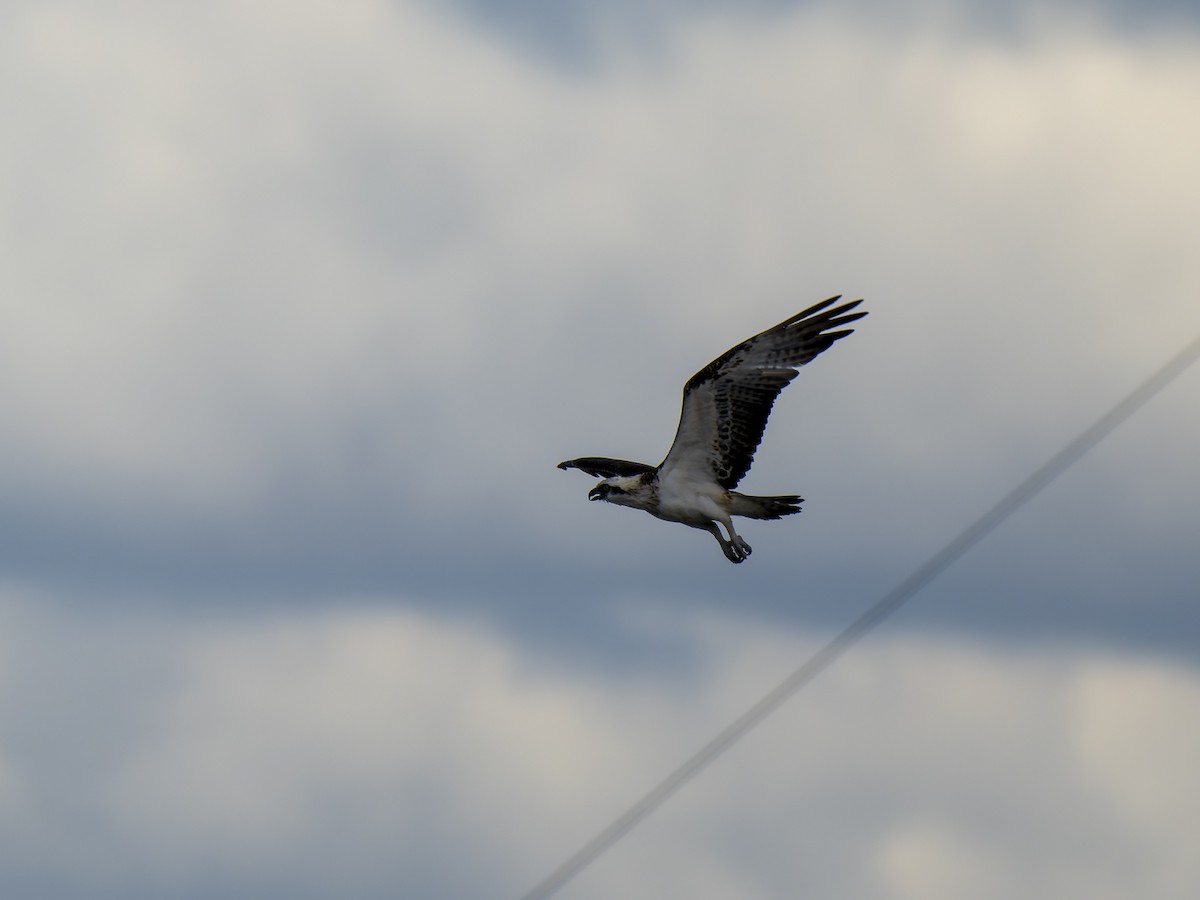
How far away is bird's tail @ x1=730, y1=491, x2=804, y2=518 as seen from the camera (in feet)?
423

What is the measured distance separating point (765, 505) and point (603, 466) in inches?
177

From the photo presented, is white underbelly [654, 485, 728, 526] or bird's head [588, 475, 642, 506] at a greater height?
bird's head [588, 475, 642, 506]

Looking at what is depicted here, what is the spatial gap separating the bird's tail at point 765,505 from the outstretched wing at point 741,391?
273 mm

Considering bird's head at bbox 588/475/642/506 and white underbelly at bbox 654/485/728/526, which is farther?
bird's head at bbox 588/475/642/506

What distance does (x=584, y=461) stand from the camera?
13338 cm

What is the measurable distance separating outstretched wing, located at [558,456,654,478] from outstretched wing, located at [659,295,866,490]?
2.22 metres

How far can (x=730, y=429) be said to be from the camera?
12888 cm

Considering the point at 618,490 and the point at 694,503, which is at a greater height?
the point at 618,490

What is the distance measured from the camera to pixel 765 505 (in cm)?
12900

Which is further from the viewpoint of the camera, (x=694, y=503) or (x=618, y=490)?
(x=618, y=490)

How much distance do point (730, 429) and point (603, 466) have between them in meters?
4.39

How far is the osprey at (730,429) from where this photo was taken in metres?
128

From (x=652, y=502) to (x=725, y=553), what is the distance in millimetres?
1374

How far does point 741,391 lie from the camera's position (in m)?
129
